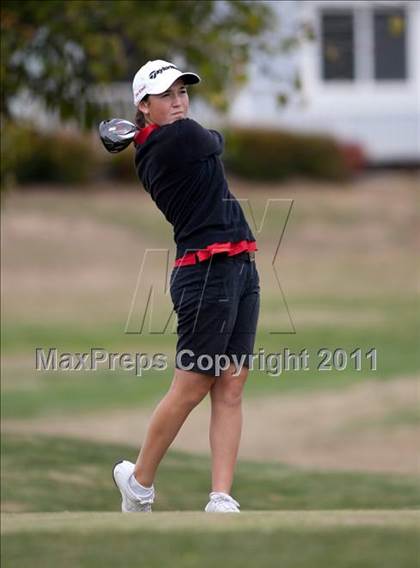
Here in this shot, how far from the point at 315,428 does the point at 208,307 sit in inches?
336

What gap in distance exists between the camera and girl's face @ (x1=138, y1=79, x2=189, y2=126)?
662 centimetres

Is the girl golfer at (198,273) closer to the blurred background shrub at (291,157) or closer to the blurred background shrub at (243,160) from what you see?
the blurred background shrub at (243,160)

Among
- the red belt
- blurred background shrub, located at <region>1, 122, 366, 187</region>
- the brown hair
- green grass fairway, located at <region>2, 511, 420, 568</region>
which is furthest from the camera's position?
blurred background shrub, located at <region>1, 122, 366, 187</region>

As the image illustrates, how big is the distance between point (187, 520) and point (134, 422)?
9983 millimetres

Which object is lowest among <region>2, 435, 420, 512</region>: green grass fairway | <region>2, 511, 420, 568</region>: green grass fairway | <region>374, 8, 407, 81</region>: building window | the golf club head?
<region>2, 435, 420, 512</region>: green grass fairway

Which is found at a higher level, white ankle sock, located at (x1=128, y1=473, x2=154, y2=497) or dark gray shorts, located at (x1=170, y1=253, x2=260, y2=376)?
dark gray shorts, located at (x1=170, y1=253, x2=260, y2=376)

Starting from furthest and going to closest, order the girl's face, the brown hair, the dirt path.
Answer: the dirt path, the brown hair, the girl's face

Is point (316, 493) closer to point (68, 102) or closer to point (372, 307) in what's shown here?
point (68, 102)

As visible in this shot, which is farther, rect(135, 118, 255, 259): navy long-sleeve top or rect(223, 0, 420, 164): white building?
rect(223, 0, 420, 164): white building

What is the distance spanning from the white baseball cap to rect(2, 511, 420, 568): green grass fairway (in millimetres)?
2328

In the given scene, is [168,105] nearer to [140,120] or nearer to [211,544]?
[140,120]

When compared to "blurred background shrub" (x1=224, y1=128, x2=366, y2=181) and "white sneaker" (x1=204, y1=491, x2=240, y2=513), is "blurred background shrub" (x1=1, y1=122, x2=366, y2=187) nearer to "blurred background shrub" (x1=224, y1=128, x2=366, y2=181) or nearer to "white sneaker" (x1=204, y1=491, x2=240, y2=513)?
"blurred background shrub" (x1=224, y1=128, x2=366, y2=181)

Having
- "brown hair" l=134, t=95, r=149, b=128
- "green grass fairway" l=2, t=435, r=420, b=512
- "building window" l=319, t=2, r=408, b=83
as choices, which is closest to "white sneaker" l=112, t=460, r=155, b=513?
"green grass fairway" l=2, t=435, r=420, b=512

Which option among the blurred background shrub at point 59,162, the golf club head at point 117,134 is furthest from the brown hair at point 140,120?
the blurred background shrub at point 59,162
